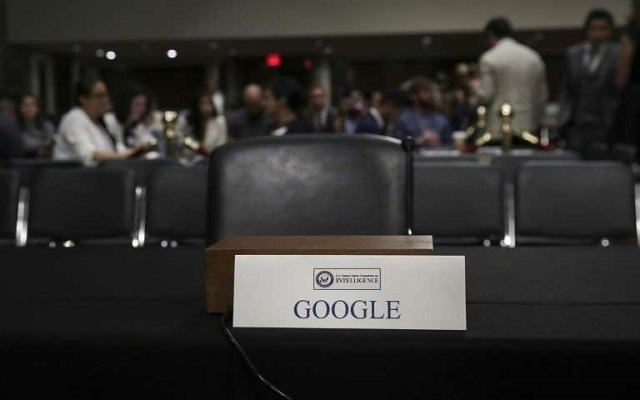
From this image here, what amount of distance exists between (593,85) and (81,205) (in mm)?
3264

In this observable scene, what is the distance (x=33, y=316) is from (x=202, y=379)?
0.77 feet

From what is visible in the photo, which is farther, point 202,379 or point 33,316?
point 33,316

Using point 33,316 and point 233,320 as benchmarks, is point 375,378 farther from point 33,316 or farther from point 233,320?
point 33,316

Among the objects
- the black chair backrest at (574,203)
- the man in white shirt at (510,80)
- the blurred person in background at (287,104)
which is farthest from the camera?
the man in white shirt at (510,80)

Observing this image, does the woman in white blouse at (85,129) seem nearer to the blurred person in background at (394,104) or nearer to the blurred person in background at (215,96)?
the blurred person in background at (215,96)

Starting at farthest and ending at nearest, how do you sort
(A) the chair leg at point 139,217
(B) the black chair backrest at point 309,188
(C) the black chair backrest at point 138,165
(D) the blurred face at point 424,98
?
1. (D) the blurred face at point 424,98
2. (C) the black chair backrest at point 138,165
3. (A) the chair leg at point 139,217
4. (B) the black chair backrest at point 309,188

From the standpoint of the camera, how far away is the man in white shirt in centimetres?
517

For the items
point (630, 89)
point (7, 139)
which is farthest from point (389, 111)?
point (7, 139)

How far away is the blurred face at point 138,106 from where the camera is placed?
7757 millimetres

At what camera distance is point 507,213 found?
10.2 ft

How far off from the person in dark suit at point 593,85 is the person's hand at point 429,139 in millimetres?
910

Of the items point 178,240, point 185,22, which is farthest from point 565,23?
point 178,240

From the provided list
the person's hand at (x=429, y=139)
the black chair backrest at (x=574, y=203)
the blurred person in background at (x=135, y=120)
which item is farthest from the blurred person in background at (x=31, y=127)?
the black chair backrest at (x=574, y=203)

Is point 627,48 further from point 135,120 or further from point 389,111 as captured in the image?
point 135,120
